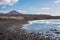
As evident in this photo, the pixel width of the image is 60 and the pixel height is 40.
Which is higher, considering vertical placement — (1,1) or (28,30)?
(1,1)

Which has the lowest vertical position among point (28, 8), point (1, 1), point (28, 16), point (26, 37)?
point (26, 37)

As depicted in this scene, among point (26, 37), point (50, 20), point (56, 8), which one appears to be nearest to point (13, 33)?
point (26, 37)

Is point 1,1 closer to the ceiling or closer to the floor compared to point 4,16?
closer to the ceiling

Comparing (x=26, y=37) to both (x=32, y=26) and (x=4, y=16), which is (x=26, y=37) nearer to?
(x=32, y=26)

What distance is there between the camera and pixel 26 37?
137 cm

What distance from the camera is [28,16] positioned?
4.61 ft

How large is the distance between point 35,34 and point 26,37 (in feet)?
0.46

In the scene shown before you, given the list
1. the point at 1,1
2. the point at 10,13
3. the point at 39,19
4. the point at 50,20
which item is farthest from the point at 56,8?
the point at 1,1

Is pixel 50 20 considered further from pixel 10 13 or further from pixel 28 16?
pixel 10 13

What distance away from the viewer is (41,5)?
141cm

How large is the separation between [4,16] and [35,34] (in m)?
0.54

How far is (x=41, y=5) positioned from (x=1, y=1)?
0.62 meters

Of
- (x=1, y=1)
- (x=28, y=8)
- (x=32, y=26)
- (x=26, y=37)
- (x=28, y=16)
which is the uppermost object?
(x=1, y=1)

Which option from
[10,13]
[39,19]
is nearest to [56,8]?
→ [39,19]
